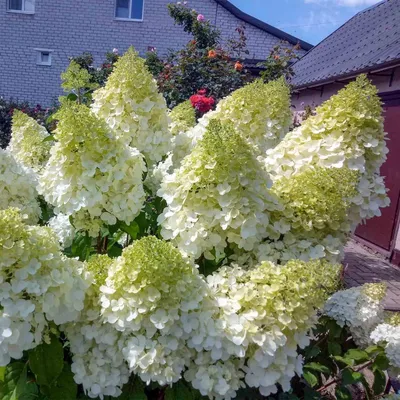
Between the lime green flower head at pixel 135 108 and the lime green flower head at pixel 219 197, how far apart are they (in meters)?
0.49

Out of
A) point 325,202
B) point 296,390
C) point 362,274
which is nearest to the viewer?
point 325,202

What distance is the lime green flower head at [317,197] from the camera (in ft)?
5.30

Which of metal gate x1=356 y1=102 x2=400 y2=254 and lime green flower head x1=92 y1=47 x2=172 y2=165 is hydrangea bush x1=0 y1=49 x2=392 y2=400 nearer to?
lime green flower head x1=92 y1=47 x2=172 y2=165

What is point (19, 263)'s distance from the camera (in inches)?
48.0

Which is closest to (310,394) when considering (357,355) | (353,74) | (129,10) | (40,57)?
(357,355)

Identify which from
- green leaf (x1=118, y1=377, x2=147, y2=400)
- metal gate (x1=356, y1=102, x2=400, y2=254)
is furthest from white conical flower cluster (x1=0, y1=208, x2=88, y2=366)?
metal gate (x1=356, y1=102, x2=400, y2=254)

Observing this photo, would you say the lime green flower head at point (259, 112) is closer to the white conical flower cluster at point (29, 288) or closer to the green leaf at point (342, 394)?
the green leaf at point (342, 394)

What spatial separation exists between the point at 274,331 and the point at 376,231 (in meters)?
6.50

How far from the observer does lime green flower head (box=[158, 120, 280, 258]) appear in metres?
1.49

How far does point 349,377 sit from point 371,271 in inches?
187

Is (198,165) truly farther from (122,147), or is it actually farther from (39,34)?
(39,34)

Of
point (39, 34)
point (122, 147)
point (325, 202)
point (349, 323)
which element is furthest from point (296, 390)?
point (39, 34)

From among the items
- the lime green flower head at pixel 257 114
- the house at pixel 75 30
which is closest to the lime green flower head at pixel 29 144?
the lime green flower head at pixel 257 114

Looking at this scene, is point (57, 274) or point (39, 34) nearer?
point (57, 274)
